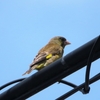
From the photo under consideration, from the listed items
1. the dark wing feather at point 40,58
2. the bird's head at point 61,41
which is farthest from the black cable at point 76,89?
the bird's head at point 61,41

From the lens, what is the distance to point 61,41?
22.0ft

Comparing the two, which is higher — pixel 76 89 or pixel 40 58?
pixel 40 58

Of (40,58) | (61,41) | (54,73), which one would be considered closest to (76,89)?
(54,73)

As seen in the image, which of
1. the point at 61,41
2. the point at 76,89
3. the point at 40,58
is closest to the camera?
the point at 76,89

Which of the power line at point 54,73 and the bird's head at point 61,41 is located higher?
the bird's head at point 61,41

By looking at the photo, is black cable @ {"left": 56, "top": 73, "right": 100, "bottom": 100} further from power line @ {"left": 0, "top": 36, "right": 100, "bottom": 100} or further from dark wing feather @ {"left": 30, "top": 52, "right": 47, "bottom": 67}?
dark wing feather @ {"left": 30, "top": 52, "right": 47, "bottom": 67}

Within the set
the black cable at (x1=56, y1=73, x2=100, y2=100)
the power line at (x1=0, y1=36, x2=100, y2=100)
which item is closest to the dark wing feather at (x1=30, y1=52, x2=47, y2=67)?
the power line at (x1=0, y1=36, x2=100, y2=100)

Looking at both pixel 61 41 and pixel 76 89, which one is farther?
pixel 61 41

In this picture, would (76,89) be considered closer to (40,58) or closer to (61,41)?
(40,58)

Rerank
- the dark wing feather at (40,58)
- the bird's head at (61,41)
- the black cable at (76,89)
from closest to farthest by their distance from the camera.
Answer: the black cable at (76,89)
the dark wing feather at (40,58)
the bird's head at (61,41)

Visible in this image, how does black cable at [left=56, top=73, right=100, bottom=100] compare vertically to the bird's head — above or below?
below

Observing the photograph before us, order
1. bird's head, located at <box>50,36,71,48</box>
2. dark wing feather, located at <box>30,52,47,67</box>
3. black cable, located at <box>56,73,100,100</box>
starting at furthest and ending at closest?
bird's head, located at <box>50,36,71,48</box> → dark wing feather, located at <box>30,52,47,67</box> → black cable, located at <box>56,73,100,100</box>

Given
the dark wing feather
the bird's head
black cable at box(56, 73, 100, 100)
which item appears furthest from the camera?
the bird's head

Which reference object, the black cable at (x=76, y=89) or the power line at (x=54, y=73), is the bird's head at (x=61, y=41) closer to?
the power line at (x=54, y=73)
